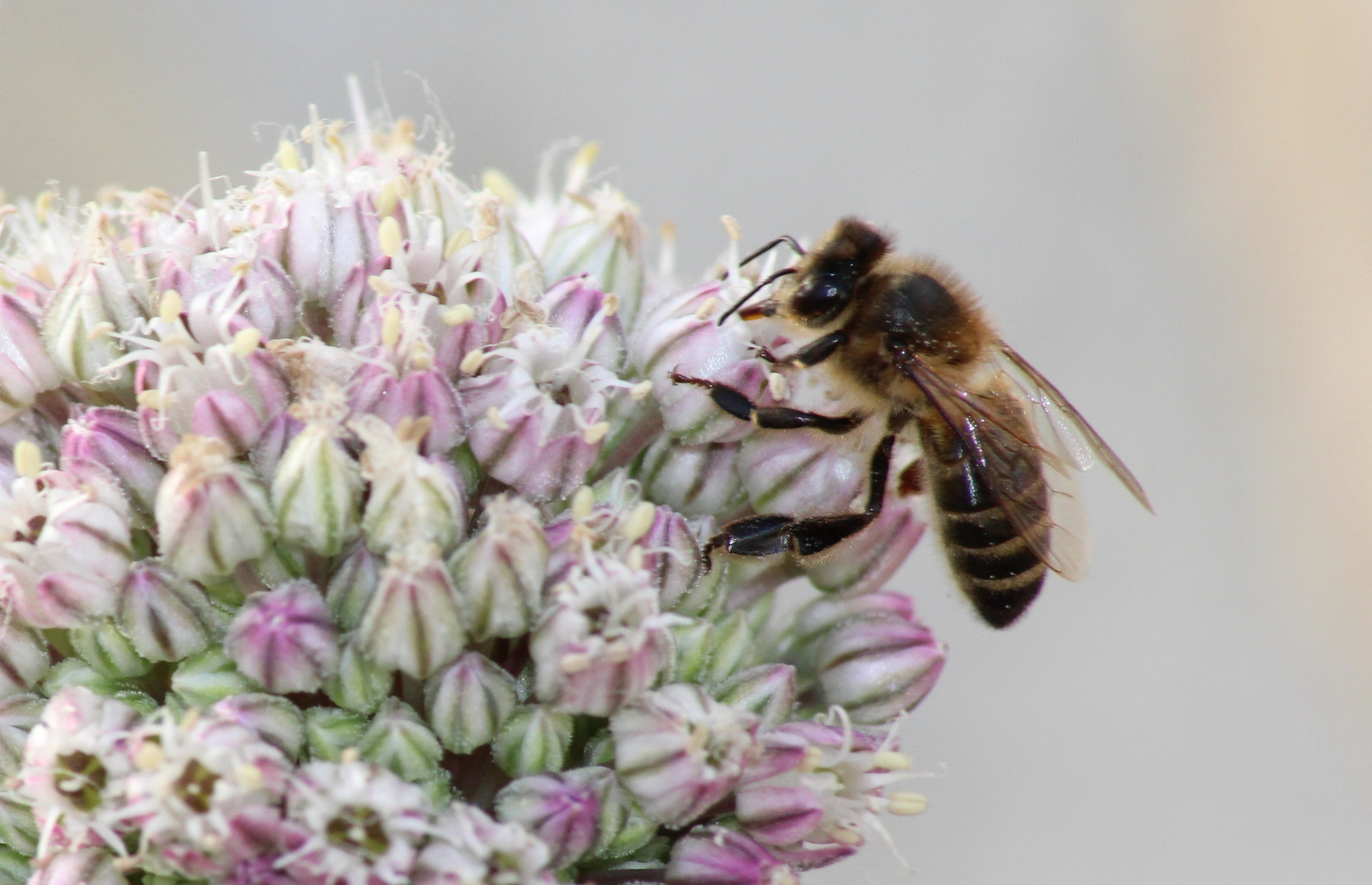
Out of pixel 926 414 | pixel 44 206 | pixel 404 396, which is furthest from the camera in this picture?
pixel 44 206

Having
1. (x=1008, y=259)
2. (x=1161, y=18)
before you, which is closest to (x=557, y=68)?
(x=1008, y=259)

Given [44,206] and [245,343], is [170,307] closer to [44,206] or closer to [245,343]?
[245,343]

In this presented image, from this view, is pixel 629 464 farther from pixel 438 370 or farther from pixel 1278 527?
pixel 1278 527

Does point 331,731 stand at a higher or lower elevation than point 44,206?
lower

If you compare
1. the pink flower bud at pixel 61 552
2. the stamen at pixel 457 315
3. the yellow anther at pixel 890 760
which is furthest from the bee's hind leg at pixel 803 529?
the pink flower bud at pixel 61 552

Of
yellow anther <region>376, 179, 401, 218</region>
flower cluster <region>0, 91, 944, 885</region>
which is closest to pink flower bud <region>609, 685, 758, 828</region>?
flower cluster <region>0, 91, 944, 885</region>

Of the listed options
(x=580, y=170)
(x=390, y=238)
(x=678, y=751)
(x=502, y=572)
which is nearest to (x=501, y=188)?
(x=580, y=170)

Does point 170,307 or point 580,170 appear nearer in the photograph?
point 170,307
